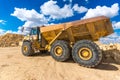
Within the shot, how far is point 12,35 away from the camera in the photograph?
30.4 m

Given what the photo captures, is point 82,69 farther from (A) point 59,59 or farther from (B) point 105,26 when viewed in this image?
(B) point 105,26

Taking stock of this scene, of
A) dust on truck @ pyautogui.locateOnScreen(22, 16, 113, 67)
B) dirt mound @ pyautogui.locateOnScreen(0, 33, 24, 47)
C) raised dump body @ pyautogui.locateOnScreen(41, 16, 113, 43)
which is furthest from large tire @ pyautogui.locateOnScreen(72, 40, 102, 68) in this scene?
dirt mound @ pyautogui.locateOnScreen(0, 33, 24, 47)

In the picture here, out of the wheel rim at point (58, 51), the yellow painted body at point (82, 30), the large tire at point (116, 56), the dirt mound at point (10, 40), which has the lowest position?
the large tire at point (116, 56)

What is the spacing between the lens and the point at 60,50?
29.9 feet

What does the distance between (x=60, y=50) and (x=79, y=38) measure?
1394 mm

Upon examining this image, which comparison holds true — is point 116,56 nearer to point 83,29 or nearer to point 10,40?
point 83,29

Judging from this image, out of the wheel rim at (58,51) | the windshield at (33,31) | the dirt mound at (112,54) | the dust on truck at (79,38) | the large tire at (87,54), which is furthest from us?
the windshield at (33,31)

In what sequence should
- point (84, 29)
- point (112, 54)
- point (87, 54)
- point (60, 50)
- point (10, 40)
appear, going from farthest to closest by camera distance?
1. point (10, 40)
2. point (112, 54)
3. point (60, 50)
4. point (84, 29)
5. point (87, 54)

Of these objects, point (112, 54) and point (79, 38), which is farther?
point (112, 54)

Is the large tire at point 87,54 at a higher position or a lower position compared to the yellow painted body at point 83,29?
lower

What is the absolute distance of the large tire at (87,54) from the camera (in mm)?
7555

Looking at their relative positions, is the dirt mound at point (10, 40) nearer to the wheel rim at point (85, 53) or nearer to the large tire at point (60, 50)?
the large tire at point (60, 50)

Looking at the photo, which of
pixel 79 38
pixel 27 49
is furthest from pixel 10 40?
pixel 79 38

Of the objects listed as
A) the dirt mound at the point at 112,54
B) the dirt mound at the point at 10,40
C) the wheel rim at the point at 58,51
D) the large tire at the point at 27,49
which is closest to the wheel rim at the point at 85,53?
the wheel rim at the point at 58,51
